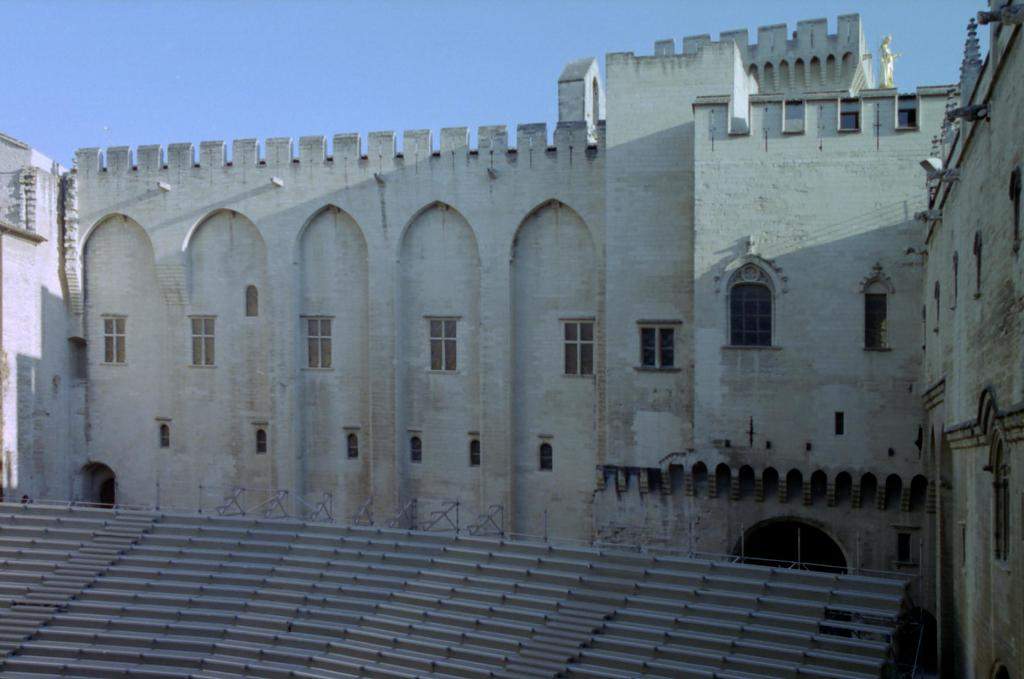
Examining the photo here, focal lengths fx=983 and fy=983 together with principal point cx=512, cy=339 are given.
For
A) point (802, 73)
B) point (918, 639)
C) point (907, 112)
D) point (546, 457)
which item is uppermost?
point (802, 73)

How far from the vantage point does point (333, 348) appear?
28.0m

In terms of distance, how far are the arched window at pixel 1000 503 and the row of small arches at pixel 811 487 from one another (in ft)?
28.1

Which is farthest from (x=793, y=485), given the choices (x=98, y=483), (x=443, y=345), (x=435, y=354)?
(x=98, y=483)

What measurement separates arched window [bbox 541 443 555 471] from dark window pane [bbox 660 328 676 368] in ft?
15.0

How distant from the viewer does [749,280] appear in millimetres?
21031

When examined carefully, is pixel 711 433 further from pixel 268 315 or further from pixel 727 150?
pixel 268 315

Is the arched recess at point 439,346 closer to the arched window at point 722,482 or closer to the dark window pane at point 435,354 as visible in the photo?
the dark window pane at point 435,354

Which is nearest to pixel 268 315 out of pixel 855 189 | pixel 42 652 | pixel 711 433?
pixel 42 652

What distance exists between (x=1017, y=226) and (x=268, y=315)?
21626mm

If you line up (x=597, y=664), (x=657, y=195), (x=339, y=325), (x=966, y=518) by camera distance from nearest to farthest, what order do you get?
(x=966, y=518) → (x=597, y=664) → (x=657, y=195) → (x=339, y=325)

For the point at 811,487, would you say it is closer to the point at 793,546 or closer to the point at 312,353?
the point at 793,546

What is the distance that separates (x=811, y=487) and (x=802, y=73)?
1582 centimetres

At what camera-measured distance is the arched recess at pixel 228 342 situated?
28.3 m

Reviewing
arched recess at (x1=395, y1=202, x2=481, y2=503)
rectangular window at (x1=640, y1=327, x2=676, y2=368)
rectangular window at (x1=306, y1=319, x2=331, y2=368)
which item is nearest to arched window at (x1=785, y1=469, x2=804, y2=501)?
rectangular window at (x1=640, y1=327, x2=676, y2=368)
